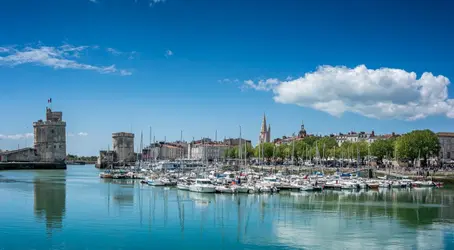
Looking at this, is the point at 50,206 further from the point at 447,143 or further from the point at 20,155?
the point at 447,143

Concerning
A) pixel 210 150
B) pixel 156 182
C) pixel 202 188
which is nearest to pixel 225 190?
pixel 202 188

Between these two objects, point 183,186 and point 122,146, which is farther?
point 122,146

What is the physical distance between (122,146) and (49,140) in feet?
60.1

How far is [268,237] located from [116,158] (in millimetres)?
106799

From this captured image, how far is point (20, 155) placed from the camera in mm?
117125

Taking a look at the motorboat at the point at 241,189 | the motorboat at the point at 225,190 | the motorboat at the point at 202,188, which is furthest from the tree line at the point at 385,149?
the motorboat at the point at 225,190

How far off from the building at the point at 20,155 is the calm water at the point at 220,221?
251 feet

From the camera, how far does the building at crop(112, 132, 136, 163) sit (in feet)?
421

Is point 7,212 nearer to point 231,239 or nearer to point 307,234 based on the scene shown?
point 231,239

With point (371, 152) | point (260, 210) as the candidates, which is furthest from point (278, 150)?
point (260, 210)

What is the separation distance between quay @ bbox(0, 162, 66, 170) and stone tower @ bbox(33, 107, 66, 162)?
8.41 metres

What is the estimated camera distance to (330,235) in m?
25.6

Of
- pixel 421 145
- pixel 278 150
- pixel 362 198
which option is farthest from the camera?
pixel 278 150

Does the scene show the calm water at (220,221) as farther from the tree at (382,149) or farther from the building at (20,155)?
the building at (20,155)
